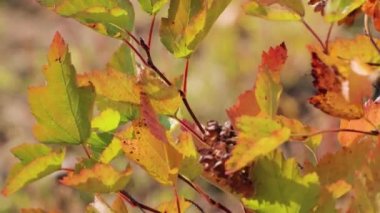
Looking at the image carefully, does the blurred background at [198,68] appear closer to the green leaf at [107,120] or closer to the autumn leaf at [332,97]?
the green leaf at [107,120]

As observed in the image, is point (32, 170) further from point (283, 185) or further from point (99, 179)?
point (283, 185)

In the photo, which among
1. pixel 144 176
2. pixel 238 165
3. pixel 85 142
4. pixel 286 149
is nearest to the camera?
pixel 238 165

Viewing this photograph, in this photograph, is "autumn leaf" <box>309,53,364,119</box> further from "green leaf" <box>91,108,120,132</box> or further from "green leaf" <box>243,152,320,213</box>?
"green leaf" <box>91,108,120,132</box>

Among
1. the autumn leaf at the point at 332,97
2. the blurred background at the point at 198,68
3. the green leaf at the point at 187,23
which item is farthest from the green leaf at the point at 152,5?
the blurred background at the point at 198,68

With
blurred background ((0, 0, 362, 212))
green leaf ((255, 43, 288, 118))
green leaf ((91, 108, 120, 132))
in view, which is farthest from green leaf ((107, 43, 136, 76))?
blurred background ((0, 0, 362, 212))

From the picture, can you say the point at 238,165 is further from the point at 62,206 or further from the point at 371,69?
the point at 62,206

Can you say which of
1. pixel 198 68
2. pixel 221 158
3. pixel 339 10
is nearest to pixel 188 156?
pixel 221 158

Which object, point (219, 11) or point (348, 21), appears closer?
point (219, 11)

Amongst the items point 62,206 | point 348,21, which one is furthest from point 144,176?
point 348,21
